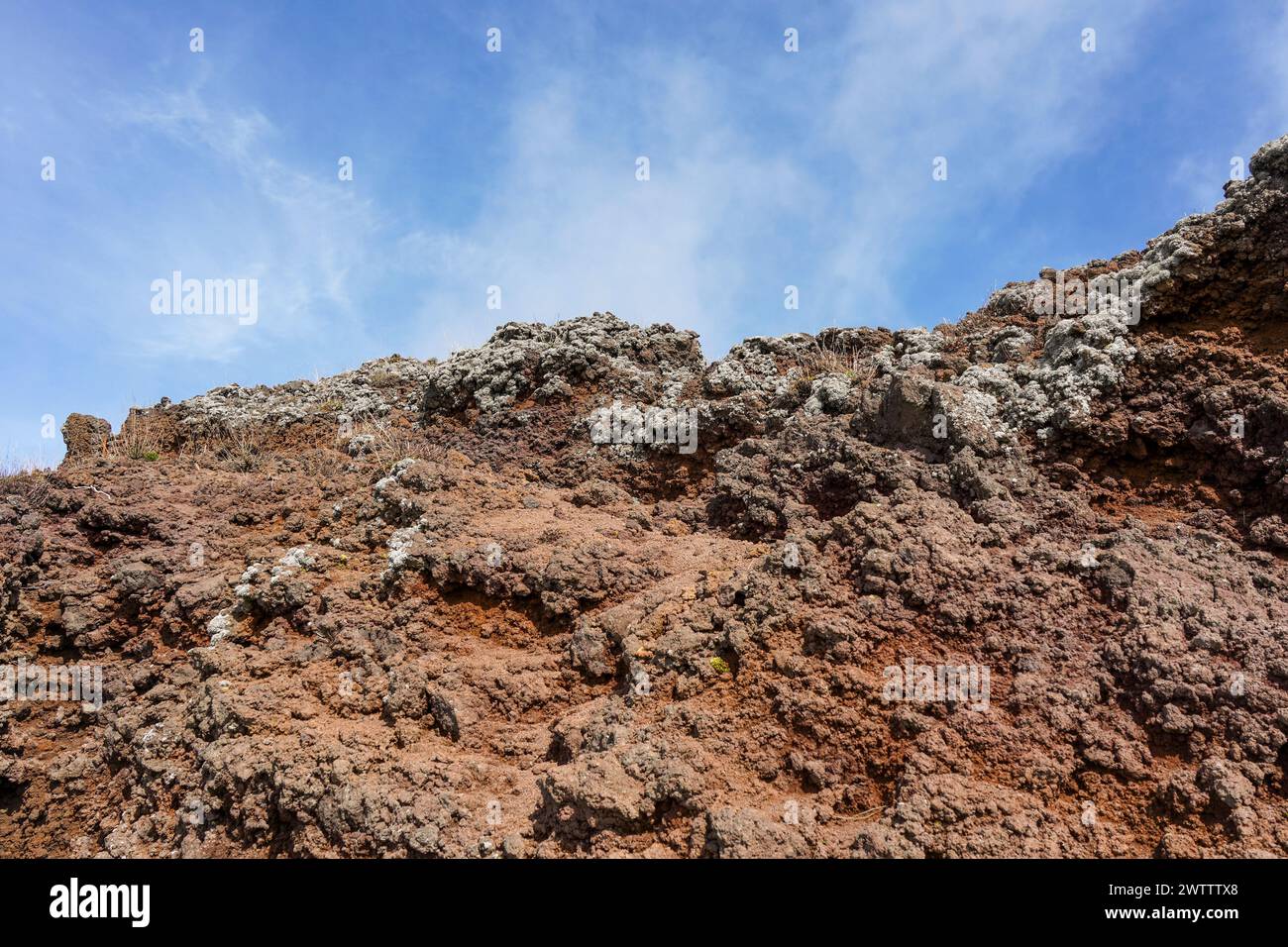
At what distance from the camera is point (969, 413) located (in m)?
5.61

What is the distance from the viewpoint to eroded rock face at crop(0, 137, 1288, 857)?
3510 millimetres

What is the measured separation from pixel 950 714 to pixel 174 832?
4.48 meters

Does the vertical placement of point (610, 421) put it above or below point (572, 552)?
above

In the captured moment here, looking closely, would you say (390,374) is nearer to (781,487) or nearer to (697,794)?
(781,487)

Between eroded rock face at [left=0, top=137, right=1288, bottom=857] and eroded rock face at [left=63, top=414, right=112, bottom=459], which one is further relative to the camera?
eroded rock face at [left=63, top=414, right=112, bottom=459]

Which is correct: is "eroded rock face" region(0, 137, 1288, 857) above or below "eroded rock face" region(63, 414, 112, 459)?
below

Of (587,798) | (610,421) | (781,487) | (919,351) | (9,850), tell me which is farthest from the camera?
(610,421)

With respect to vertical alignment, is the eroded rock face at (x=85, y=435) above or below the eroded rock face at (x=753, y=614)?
above

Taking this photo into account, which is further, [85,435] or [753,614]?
[85,435]

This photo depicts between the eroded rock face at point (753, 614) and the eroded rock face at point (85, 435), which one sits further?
the eroded rock face at point (85, 435)

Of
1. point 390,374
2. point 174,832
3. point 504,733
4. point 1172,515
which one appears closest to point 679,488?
Answer: point 504,733

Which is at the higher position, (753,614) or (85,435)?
(85,435)

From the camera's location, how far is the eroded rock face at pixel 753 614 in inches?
138

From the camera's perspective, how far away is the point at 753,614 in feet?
14.3
